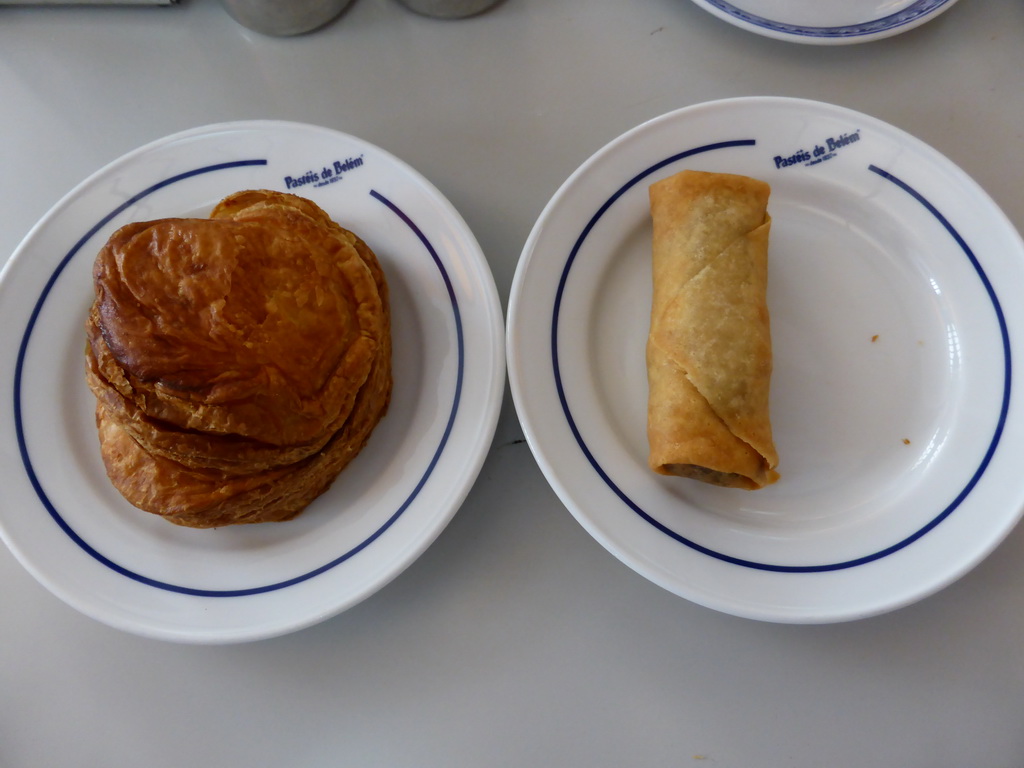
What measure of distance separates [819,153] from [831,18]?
1.34 ft

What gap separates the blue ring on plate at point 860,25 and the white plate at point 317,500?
3.15 feet

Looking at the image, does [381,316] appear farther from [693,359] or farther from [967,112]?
[967,112]

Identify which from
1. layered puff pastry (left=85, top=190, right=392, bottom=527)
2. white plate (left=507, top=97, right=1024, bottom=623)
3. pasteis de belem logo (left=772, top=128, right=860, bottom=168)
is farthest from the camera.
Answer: pasteis de belem logo (left=772, top=128, right=860, bottom=168)

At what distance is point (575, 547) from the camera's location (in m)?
1.54

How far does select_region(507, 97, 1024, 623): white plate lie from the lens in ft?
4.45

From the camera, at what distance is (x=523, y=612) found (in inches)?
59.6

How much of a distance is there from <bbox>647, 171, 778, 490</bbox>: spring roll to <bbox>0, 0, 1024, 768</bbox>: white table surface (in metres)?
0.35

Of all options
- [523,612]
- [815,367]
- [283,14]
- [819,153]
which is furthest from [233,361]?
[819,153]

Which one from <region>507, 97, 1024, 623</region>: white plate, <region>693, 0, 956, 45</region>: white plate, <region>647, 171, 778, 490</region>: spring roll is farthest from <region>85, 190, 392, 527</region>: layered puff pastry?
<region>693, 0, 956, 45</region>: white plate

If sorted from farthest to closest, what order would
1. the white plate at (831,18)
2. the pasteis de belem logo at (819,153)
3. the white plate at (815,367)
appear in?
the white plate at (831,18) → the pasteis de belem logo at (819,153) → the white plate at (815,367)

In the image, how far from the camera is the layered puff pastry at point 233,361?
1182 mm

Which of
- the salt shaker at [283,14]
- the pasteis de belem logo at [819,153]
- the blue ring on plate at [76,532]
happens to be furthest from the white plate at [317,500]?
the pasteis de belem logo at [819,153]

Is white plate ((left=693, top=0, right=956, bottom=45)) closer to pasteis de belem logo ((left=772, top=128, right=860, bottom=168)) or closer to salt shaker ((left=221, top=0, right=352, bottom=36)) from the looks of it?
pasteis de belem logo ((left=772, top=128, right=860, bottom=168))

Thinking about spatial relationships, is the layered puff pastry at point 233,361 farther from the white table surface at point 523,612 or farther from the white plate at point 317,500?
the white table surface at point 523,612
